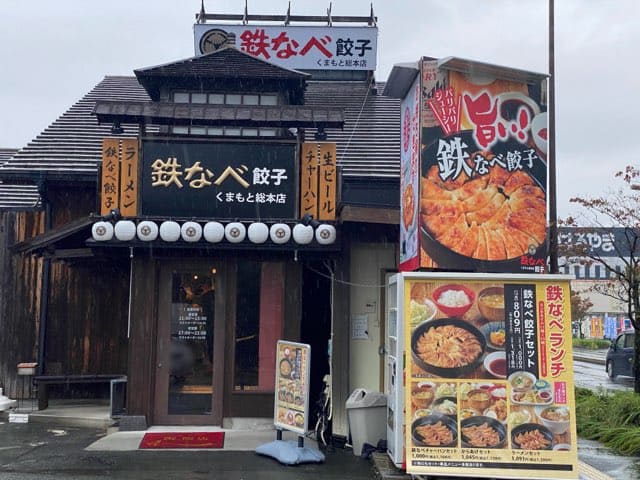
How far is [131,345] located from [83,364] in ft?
10.4

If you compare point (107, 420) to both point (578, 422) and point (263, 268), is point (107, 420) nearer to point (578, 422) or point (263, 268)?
point (263, 268)

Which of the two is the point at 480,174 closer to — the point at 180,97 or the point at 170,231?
the point at 170,231

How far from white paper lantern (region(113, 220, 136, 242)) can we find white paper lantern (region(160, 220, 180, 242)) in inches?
17.5

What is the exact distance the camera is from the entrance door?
11.2 metres

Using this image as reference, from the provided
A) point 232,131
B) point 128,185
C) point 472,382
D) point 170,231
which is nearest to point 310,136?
point 232,131

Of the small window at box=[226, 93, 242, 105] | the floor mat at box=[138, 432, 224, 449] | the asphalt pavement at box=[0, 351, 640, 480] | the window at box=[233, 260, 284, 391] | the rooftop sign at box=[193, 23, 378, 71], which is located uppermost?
the rooftop sign at box=[193, 23, 378, 71]

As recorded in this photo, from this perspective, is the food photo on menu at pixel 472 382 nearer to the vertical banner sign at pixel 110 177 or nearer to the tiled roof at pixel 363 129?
the tiled roof at pixel 363 129

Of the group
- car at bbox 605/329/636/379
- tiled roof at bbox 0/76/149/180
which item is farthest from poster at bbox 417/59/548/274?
car at bbox 605/329/636/379

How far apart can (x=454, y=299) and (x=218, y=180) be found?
4.72 metres

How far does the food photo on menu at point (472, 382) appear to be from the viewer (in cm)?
782

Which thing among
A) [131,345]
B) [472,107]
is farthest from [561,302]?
[131,345]

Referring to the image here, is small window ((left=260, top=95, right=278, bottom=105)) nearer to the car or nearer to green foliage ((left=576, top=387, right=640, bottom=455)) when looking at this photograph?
green foliage ((left=576, top=387, right=640, bottom=455))

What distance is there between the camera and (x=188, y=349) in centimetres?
1127

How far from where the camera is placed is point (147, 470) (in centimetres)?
874
